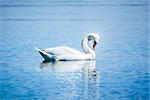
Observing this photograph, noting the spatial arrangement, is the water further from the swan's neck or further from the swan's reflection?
the swan's neck

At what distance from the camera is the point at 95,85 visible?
12.7 meters

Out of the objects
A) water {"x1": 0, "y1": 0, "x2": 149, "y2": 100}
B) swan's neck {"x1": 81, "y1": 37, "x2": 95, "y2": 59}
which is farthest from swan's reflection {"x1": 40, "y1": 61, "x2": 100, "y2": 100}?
swan's neck {"x1": 81, "y1": 37, "x2": 95, "y2": 59}

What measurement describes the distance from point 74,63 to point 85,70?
1.18 m

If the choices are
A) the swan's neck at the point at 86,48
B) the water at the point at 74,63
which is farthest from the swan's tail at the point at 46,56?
the swan's neck at the point at 86,48

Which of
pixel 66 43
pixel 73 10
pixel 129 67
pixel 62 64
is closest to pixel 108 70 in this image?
pixel 129 67

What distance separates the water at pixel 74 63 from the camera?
12.1 m

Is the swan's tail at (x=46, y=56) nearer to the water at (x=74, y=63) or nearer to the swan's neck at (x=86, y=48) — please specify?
the water at (x=74, y=63)

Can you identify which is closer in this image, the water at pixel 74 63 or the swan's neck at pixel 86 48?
the water at pixel 74 63

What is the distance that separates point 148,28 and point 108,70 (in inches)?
376

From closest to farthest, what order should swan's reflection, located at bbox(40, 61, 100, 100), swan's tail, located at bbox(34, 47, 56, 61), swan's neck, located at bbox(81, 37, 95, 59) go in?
swan's reflection, located at bbox(40, 61, 100, 100) → swan's tail, located at bbox(34, 47, 56, 61) → swan's neck, located at bbox(81, 37, 95, 59)

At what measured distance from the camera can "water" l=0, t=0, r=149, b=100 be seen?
475 inches

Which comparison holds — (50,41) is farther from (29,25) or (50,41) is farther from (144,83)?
(144,83)

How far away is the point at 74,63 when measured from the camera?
1580cm

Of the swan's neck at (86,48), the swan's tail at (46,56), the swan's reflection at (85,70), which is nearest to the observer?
the swan's reflection at (85,70)
